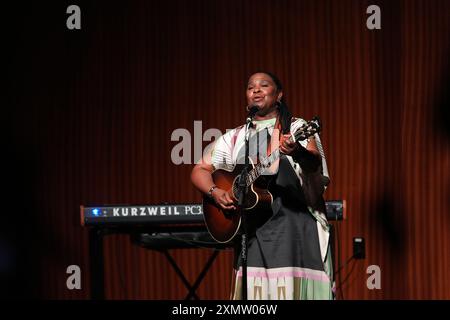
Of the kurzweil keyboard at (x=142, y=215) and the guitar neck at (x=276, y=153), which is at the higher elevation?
the guitar neck at (x=276, y=153)

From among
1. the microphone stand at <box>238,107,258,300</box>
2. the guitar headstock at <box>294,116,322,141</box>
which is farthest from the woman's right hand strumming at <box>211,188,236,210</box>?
the guitar headstock at <box>294,116,322,141</box>

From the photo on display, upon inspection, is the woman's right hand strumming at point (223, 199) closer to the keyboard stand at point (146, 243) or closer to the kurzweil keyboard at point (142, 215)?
the kurzweil keyboard at point (142, 215)

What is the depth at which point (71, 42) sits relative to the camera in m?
6.30

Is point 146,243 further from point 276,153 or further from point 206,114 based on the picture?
point 276,153

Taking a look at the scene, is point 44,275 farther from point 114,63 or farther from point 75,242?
point 114,63

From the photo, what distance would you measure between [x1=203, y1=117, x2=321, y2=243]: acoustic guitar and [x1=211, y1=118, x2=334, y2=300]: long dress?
4 centimetres

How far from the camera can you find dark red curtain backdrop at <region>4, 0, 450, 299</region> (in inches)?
233

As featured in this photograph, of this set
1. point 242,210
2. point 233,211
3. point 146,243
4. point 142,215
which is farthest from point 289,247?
point 146,243

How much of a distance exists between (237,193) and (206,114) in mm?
2351

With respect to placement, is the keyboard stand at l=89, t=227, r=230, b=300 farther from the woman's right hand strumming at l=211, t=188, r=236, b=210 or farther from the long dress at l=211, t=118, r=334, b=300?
the long dress at l=211, t=118, r=334, b=300

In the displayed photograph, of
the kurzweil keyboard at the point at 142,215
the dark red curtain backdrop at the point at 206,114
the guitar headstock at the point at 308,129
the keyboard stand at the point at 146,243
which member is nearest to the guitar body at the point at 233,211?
the guitar headstock at the point at 308,129

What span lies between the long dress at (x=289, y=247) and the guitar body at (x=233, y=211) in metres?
0.03

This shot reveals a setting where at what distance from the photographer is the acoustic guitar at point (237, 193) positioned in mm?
3518
